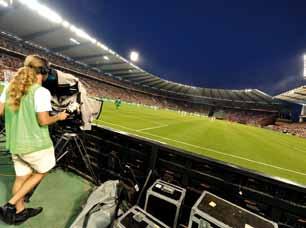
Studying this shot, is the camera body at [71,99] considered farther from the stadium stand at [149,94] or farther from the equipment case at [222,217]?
the stadium stand at [149,94]

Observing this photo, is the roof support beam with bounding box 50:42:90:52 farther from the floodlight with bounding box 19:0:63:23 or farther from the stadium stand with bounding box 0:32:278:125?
the floodlight with bounding box 19:0:63:23

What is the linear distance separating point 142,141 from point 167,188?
730 mm

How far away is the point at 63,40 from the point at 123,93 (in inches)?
674

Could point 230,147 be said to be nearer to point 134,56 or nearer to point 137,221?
point 137,221

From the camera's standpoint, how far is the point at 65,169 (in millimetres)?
3129

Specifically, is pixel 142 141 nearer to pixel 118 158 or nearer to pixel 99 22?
pixel 118 158

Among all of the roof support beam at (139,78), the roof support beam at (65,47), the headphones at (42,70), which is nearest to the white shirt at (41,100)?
the headphones at (42,70)

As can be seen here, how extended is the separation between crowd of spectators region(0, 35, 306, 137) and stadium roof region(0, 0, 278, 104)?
1.24m

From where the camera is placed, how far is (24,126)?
5.61ft

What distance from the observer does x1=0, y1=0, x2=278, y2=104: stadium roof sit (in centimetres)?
1548

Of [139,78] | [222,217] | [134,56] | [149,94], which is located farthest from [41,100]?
[149,94]

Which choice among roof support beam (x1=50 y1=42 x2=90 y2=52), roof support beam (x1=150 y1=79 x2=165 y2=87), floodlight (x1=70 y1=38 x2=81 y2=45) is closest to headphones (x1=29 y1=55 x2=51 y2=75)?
floodlight (x1=70 y1=38 x2=81 y2=45)

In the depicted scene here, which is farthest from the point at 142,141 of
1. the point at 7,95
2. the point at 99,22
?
the point at 99,22

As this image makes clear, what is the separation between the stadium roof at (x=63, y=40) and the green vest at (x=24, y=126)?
17.5 metres
